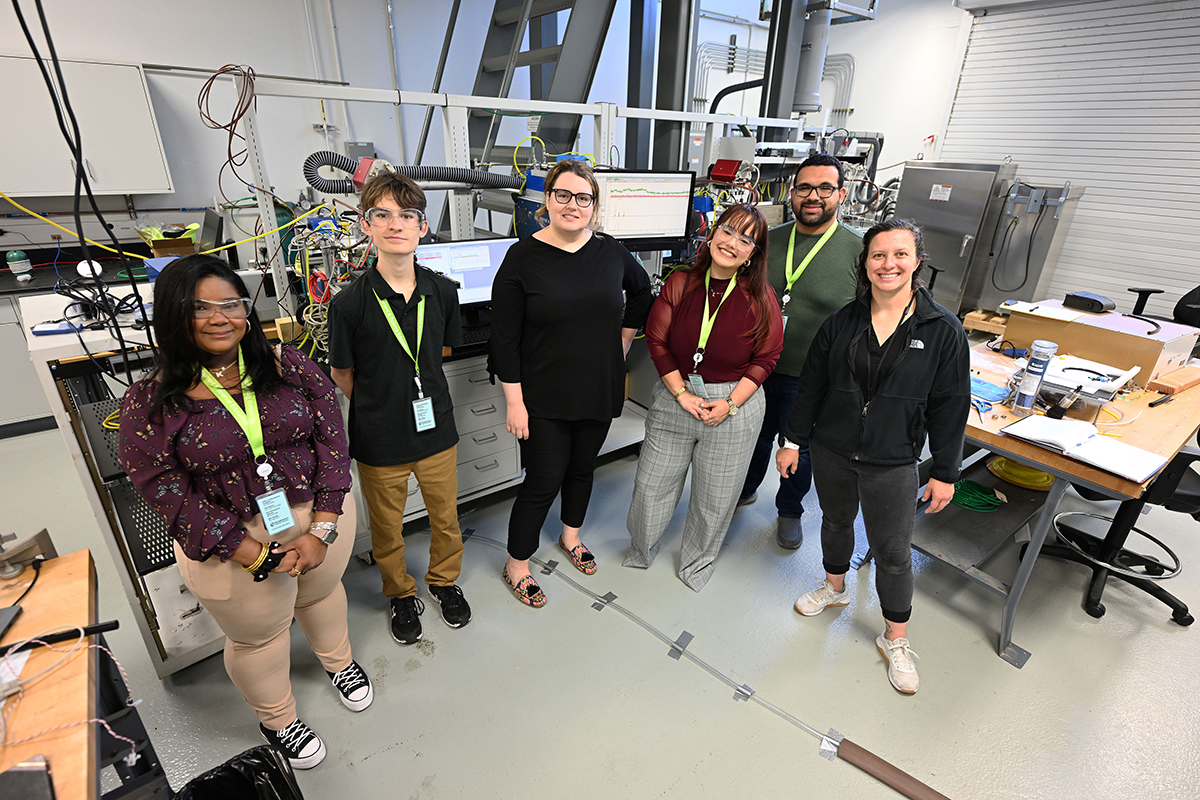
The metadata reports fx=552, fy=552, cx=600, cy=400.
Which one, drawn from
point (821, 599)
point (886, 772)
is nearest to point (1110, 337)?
point (821, 599)

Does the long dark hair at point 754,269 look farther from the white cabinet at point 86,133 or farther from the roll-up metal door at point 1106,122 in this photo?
the roll-up metal door at point 1106,122

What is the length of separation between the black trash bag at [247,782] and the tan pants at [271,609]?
0.28 metres

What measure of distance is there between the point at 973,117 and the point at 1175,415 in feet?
15.2

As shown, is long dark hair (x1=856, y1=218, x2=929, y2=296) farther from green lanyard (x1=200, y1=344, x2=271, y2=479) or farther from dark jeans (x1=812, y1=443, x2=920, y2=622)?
green lanyard (x1=200, y1=344, x2=271, y2=479)

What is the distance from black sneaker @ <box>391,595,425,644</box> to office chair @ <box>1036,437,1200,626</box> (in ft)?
7.95

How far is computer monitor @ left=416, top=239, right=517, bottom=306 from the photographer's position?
223cm

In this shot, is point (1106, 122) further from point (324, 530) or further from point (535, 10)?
point (324, 530)

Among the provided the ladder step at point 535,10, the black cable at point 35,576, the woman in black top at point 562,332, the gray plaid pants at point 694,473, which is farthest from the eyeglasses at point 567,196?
the ladder step at point 535,10

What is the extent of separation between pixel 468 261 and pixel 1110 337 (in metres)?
2.76

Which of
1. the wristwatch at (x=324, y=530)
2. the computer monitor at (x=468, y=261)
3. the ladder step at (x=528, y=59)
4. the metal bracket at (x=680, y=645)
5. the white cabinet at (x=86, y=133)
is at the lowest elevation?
the metal bracket at (x=680, y=645)

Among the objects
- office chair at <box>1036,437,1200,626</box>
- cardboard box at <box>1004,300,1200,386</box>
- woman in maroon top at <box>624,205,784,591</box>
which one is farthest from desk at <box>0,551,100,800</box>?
cardboard box at <box>1004,300,1200,386</box>

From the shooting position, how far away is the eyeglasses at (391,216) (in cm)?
146

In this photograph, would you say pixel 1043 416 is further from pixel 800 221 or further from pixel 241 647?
pixel 241 647

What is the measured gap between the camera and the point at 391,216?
57.5 inches
